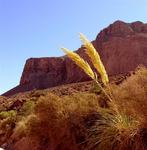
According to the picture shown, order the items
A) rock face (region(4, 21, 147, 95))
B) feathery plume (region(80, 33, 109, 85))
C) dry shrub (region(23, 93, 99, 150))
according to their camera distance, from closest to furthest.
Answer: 1. feathery plume (region(80, 33, 109, 85))
2. dry shrub (region(23, 93, 99, 150))
3. rock face (region(4, 21, 147, 95))

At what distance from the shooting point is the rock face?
87481 mm

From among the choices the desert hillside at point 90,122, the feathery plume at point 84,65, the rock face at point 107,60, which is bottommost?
the desert hillside at point 90,122

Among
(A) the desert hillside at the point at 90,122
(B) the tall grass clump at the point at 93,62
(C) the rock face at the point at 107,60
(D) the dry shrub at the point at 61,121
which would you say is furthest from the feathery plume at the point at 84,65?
(C) the rock face at the point at 107,60

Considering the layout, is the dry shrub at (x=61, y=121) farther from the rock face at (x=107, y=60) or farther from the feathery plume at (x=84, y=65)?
the rock face at (x=107, y=60)

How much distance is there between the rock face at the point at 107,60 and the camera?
87481 mm

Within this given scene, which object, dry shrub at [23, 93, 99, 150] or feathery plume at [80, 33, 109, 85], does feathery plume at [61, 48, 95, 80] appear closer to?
feathery plume at [80, 33, 109, 85]

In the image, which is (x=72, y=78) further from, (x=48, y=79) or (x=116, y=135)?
(x=116, y=135)

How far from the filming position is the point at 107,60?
91812mm

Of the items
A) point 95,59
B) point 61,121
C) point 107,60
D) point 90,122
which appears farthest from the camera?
point 107,60

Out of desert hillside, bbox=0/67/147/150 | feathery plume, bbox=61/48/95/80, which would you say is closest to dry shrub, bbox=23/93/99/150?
desert hillside, bbox=0/67/147/150

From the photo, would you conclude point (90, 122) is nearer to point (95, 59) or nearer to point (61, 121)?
point (61, 121)

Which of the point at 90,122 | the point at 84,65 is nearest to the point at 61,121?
the point at 90,122

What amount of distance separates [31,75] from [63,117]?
9195 cm

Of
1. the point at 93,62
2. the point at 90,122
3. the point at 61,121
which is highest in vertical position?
the point at 93,62
